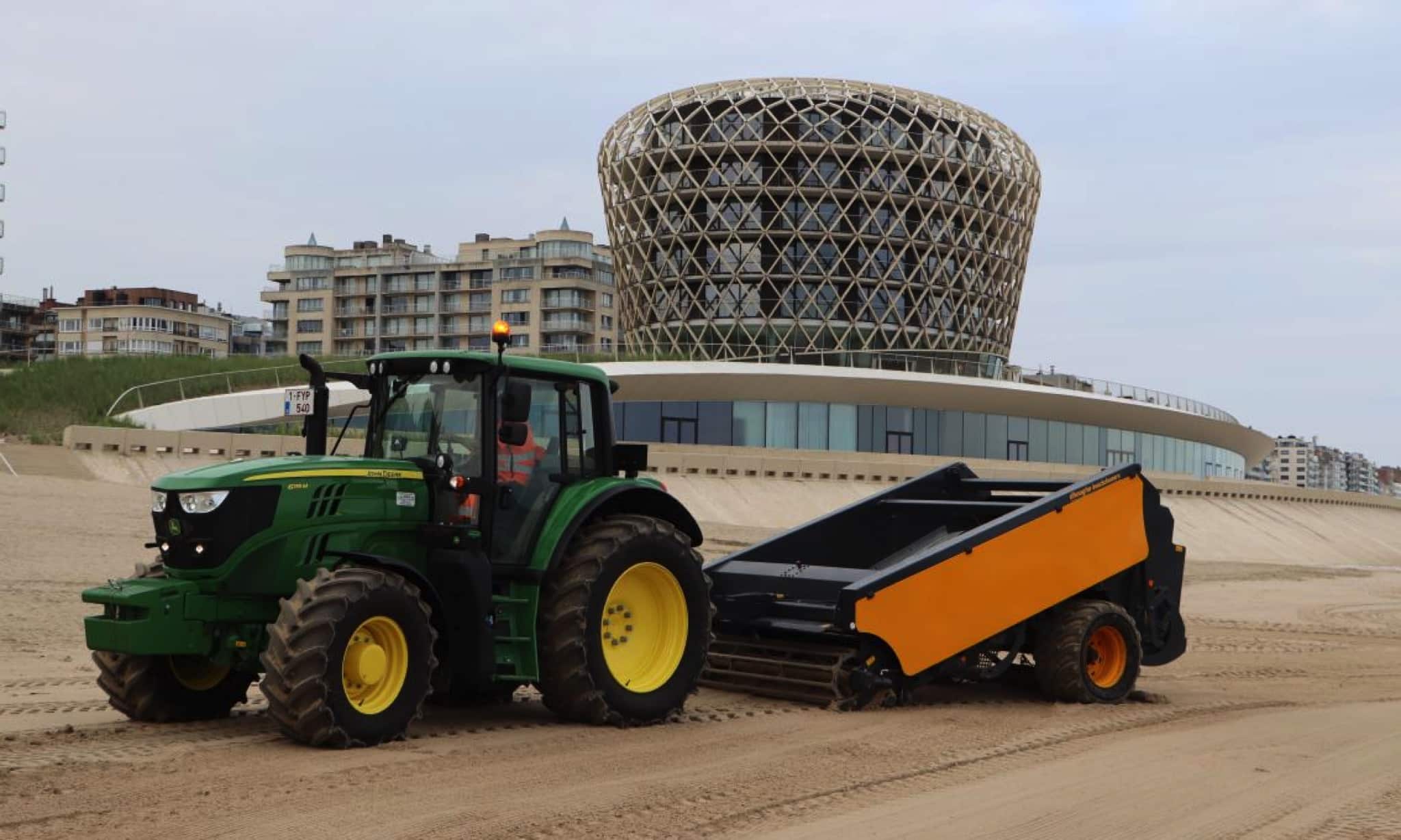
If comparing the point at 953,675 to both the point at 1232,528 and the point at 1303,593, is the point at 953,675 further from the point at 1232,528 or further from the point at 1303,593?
the point at 1232,528

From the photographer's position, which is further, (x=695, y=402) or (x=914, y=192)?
(x=914, y=192)

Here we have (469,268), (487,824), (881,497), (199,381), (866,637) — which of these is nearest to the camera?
(487,824)

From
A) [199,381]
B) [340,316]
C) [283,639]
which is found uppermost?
[340,316]

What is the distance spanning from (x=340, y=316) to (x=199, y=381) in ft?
280

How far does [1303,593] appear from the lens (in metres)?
27.7

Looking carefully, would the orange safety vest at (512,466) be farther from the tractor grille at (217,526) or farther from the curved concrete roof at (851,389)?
the curved concrete roof at (851,389)

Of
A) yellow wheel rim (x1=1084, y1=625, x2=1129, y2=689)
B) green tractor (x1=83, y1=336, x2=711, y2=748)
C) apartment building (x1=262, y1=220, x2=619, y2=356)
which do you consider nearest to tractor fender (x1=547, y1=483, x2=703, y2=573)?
green tractor (x1=83, y1=336, x2=711, y2=748)

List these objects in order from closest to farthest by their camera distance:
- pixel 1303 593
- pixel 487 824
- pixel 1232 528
Result: pixel 487 824
pixel 1303 593
pixel 1232 528

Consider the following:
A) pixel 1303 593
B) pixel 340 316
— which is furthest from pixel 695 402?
pixel 340 316

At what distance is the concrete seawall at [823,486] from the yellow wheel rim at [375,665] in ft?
65.3

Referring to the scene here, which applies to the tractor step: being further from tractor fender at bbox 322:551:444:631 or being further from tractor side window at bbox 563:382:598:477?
tractor fender at bbox 322:551:444:631

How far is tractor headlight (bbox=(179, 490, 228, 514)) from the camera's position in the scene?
24.0ft

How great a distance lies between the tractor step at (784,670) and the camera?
9648mm

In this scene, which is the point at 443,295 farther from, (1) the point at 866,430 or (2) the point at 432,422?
(2) the point at 432,422
